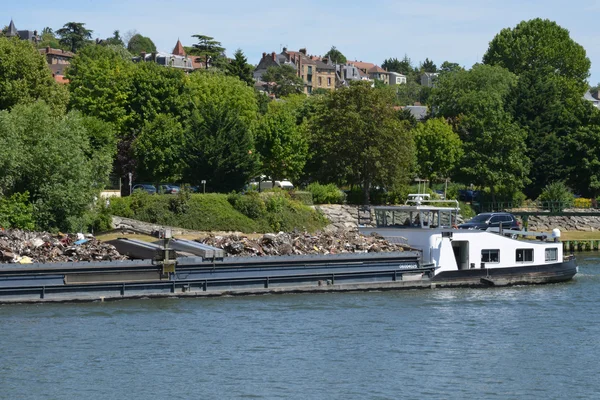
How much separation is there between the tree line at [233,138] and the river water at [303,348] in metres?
16.8

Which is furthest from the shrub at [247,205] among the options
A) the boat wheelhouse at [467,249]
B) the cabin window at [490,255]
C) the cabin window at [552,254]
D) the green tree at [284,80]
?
the green tree at [284,80]

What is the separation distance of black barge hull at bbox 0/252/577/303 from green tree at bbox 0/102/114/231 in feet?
45.0

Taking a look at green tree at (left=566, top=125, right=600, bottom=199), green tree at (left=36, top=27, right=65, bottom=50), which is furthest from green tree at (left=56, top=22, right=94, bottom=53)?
green tree at (left=566, top=125, right=600, bottom=199)

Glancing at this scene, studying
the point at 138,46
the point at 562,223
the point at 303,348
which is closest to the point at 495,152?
the point at 562,223

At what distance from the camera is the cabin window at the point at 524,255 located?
40188mm

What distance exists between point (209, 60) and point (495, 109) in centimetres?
6205

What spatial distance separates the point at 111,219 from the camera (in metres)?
51.6

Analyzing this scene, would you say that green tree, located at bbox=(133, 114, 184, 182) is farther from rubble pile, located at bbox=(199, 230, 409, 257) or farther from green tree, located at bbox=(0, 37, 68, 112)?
rubble pile, located at bbox=(199, 230, 409, 257)

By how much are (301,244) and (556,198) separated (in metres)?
38.9

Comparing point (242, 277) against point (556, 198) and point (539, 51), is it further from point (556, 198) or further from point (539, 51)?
point (539, 51)

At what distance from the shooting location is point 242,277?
114 ft

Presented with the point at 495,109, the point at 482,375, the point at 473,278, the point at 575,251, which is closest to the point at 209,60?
the point at 495,109

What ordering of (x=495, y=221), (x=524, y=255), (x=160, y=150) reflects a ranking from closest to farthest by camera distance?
(x=524, y=255) → (x=495, y=221) → (x=160, y=150)

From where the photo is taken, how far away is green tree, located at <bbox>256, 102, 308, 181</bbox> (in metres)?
67.7
